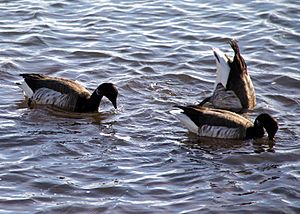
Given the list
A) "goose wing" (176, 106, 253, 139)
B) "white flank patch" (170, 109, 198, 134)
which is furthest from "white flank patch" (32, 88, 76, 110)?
"goose wing" (176, 106, 253, 139)

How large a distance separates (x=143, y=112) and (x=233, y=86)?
2.00 meters

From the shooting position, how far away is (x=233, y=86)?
15.5 meters

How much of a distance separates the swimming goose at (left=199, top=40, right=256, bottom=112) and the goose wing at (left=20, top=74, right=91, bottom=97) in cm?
214

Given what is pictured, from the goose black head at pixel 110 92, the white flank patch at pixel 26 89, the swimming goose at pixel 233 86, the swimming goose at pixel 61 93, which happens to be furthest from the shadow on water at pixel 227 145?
the white flank patch at pixel 26 89

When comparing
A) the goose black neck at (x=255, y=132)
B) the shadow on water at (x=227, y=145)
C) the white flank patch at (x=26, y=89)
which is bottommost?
the shadow on water at (x=227, y=145)

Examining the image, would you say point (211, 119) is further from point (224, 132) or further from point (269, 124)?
point (269, 124)

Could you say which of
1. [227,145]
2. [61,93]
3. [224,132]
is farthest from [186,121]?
[61,93]

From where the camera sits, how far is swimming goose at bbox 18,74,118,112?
14.5 metres

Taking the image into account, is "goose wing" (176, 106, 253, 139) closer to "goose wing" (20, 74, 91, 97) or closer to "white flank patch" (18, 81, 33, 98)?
"goose wing" (20, 74, 91, 97)

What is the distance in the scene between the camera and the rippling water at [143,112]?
1104 cm

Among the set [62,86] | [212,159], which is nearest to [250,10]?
[62,86]

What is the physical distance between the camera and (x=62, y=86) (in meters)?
14.9

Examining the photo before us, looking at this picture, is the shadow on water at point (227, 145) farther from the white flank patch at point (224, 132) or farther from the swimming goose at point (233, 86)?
the swimming goose at point (233, 86)

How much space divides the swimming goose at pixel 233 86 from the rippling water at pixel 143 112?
311 millimetres
